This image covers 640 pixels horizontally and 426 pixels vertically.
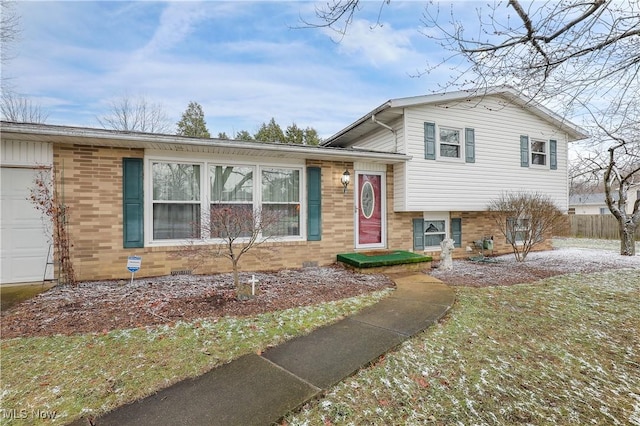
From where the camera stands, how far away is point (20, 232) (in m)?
5.69

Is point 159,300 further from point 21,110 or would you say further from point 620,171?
point 21,110

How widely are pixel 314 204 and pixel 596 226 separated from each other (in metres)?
18.2

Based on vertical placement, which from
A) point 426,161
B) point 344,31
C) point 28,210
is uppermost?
point 344,31

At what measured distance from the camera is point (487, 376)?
9.38ft

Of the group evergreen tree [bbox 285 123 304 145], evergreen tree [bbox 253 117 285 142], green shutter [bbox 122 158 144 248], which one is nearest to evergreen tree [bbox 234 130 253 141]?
evergreen tree [bbox 253 117 285 142]

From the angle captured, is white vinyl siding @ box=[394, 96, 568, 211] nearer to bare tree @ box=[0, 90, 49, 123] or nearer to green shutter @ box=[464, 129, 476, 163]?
green shutter @ box=[464, 129, 476, 163]

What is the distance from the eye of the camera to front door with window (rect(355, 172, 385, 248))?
27.7ft

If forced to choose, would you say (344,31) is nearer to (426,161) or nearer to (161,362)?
(161,362)

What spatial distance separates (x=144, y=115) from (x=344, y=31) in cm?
2226

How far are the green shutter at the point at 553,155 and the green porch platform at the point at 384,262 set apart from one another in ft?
22.2

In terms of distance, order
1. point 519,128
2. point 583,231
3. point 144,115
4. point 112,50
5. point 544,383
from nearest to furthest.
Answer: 1. point 544,383
2. point 519,128
3. point 112,50
4. point 583,231
5. point 144,115

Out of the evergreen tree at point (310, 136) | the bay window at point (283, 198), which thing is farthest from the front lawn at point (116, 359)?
the evergreen tree at point (310, 136)

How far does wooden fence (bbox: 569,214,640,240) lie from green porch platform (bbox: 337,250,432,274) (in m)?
13.9

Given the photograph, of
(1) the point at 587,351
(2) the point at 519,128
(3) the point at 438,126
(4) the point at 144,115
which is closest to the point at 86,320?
(1) the point at 587,351
